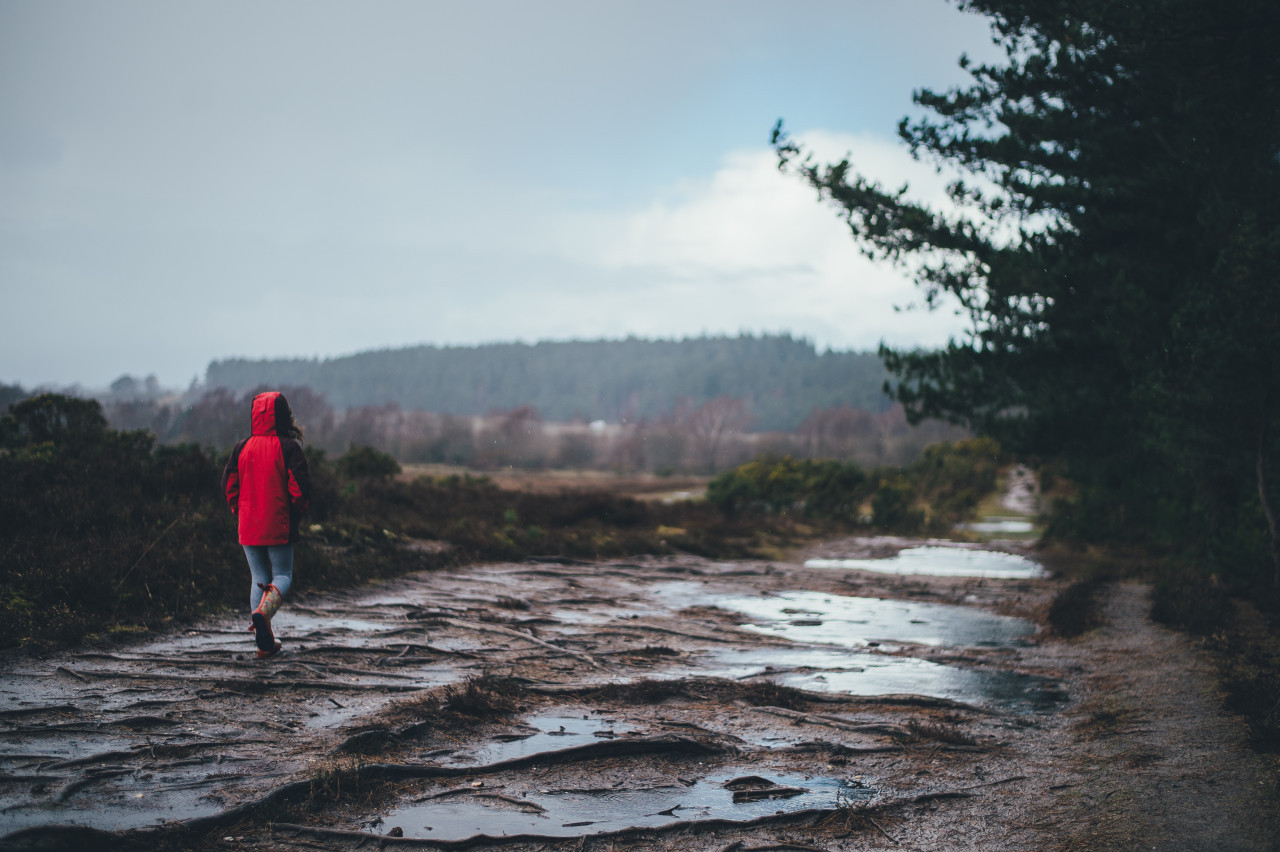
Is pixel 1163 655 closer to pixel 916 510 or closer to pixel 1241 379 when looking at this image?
pixel 1241 379

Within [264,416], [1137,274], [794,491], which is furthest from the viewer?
[794,491]

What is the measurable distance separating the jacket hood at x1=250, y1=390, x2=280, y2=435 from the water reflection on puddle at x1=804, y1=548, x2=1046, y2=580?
13.0m

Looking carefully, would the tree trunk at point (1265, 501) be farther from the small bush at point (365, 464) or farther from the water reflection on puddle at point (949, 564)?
the small bush at point (365, 464)

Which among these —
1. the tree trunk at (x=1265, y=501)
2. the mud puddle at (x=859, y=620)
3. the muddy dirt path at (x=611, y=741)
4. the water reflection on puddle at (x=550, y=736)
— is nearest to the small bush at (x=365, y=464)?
the mud puddle at (x=859, y=620)

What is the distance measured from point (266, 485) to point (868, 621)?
7.78 m

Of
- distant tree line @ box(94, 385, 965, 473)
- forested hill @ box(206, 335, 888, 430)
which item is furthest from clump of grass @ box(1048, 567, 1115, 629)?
forested hill @ box(206, 335, 888, 430)

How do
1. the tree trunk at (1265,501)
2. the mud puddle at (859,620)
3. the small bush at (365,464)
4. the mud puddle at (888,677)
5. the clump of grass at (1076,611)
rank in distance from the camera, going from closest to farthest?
the mud puddle at (888,677) < the mud puddle at (859,620) < the clump of grass at (1076,611) < the tree trunk at (1265,501) < the small bush at (365,464)

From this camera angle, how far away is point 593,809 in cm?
438

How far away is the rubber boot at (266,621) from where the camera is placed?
21.9ft

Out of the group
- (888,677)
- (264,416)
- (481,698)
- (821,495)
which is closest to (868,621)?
(888,677)

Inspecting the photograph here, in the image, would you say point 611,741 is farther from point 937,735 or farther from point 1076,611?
point 1076,611

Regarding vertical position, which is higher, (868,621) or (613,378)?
(613,378)

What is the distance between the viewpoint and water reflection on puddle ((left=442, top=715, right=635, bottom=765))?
16.6 feet

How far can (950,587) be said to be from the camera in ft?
48.2
